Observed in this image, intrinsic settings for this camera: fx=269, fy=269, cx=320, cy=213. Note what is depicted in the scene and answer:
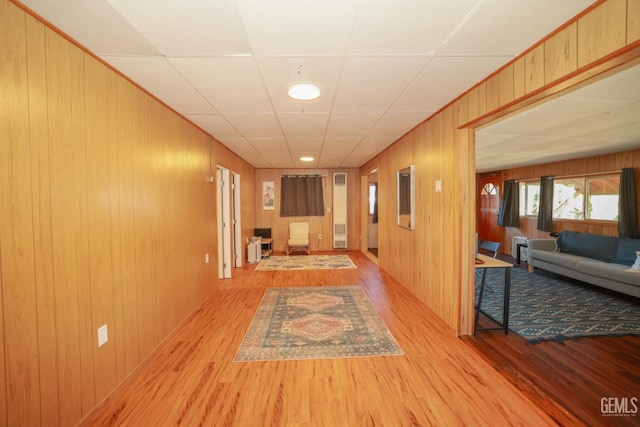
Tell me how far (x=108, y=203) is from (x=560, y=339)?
13.4ft

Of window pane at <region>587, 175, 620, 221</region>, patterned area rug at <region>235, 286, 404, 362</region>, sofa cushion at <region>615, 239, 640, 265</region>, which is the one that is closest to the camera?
patterned area rug at <region>235, 286, 404, 362</region>

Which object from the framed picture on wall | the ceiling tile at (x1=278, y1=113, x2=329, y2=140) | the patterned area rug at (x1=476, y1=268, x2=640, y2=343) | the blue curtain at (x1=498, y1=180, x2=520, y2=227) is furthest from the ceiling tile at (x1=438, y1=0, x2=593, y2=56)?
the blue curtain at (x1=498, y1=180, x2=520, y2=227)

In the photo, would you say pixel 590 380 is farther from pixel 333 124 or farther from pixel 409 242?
pixel 333 124

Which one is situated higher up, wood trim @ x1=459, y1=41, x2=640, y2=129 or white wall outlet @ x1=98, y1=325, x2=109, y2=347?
wood trim @ x1=459, y1=41, x2=640, y2=129

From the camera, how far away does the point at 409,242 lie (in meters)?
3.94

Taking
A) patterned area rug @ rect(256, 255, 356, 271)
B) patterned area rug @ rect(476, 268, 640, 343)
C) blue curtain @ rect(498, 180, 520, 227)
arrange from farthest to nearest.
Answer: blue curtain @ rect(498, 180, 520, 227) < patterned area rug @ rect(256, 255, 356, 271) < patterned area rug @ rect(476, 268, 640, 343)

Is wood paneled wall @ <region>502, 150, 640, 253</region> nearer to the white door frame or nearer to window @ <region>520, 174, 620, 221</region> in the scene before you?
window @ <region>520, 174, 620, 221</region>

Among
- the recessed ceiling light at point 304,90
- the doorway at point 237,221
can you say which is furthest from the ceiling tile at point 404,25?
the doorway at point 237,221

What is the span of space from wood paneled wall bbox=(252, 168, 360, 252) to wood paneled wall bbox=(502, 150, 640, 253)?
160 inches

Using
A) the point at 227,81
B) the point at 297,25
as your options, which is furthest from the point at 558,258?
the point at 227,81

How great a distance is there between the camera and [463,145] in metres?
2.58

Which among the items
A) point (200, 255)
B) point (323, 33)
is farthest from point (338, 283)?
point (323, 33)
